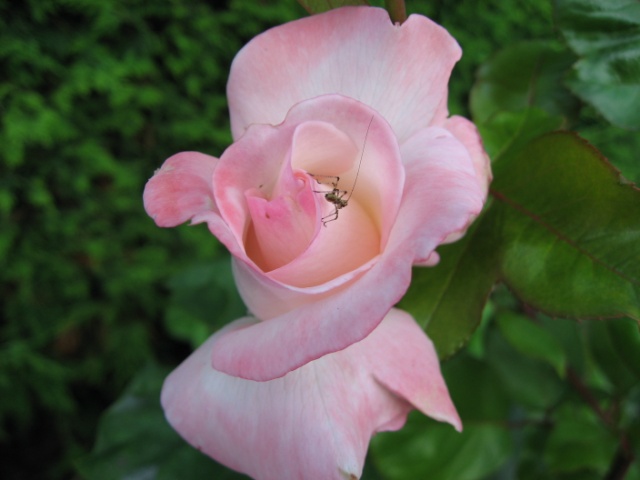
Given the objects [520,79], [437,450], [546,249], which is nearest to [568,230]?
[546,249]

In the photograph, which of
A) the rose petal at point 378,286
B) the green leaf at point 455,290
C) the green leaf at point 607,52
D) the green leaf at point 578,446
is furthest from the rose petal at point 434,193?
the green leaf at point 578,446

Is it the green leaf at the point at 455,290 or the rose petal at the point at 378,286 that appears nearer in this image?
the rose petal at the point at 378,286

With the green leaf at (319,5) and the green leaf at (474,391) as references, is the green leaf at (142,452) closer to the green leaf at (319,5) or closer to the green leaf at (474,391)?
the green leaf at (474,391)

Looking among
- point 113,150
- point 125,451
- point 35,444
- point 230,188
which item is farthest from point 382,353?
point 35,444

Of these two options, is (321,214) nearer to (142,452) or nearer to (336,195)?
(336,195)

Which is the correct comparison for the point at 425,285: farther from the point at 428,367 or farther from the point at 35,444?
the point at 35,444

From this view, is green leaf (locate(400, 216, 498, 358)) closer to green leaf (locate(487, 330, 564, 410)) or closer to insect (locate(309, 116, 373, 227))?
insect (locate(309, 116, 373, 227))
